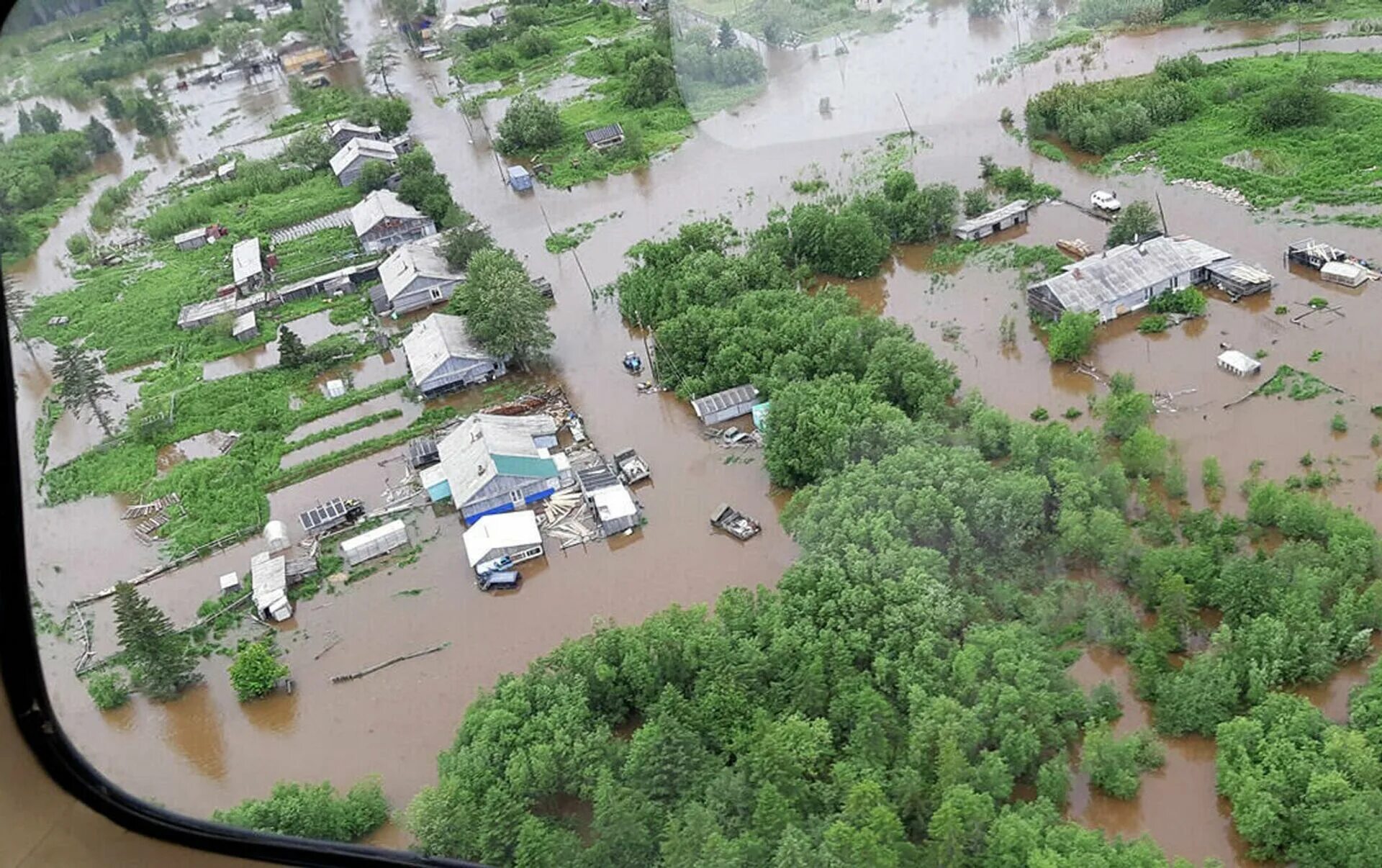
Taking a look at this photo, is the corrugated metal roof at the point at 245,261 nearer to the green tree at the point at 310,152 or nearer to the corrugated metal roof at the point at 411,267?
the corrugated metal roof at the point at 411,267

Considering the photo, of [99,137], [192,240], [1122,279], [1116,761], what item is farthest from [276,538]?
[99,137]

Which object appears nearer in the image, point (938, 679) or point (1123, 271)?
point (938, 679)

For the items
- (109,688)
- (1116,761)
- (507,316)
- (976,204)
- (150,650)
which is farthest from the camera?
(976,204)

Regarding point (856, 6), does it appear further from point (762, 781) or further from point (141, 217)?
point (762, 781)

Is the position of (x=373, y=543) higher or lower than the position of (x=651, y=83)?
lower

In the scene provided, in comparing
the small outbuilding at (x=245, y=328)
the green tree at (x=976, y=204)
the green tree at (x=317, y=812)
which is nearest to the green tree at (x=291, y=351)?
the small outbuilding at (x=245, y=328)

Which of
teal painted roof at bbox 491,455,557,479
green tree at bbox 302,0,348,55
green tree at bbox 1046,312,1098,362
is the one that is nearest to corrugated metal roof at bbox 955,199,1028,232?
green tree at bbox 1046,312,1098,362

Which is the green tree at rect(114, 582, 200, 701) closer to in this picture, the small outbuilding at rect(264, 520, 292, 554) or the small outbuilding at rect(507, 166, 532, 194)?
the small outbuilding at rect(264, 520, 292, 554)

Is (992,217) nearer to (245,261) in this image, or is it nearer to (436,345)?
(436,345)
